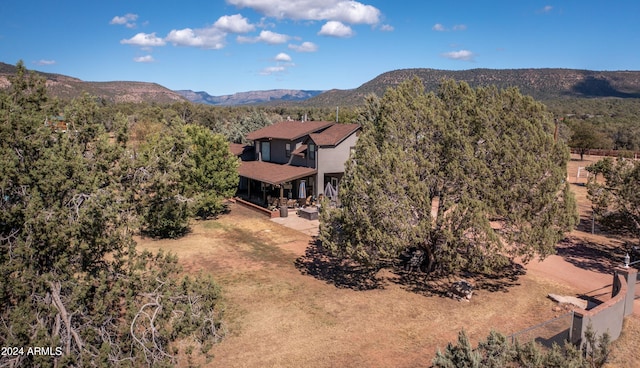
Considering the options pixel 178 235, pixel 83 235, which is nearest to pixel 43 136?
pixel 83 235

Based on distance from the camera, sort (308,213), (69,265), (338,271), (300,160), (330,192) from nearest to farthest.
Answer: (69,265) < (338,271) < (308,213) < (330,192) < (300,160)

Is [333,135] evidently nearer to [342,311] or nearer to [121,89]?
[342,311]

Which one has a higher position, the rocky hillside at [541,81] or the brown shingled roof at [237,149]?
the rocky hillside at [541,81]

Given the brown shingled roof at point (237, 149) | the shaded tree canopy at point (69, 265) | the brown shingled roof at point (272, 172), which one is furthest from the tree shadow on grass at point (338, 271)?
the brown shingled roof at point (237, 149)

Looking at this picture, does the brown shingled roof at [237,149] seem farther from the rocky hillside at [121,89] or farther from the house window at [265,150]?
the rocky hillside at [121,89]

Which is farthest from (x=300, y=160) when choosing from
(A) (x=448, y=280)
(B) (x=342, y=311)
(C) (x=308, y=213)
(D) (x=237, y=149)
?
(B) (x=342, y=311)

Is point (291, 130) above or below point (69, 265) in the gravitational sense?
above
